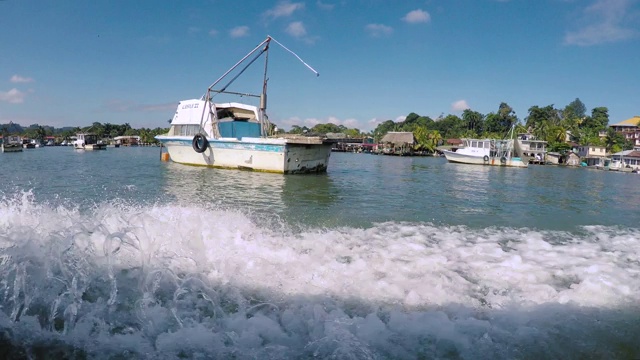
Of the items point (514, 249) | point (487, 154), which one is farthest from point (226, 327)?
point (487, 154)

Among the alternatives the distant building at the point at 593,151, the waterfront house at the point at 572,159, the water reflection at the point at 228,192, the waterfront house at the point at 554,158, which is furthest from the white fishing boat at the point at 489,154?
the water reflection at the point at 228,192

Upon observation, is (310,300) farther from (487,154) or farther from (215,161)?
(487,154)

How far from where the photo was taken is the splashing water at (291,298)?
3.49 m

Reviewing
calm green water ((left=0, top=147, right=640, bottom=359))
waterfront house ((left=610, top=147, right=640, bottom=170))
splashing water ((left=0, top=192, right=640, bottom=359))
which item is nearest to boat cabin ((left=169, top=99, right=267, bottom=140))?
calm green water ((left=0, top=147, right=640, bottom=359))

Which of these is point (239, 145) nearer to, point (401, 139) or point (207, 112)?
point (207, 112)

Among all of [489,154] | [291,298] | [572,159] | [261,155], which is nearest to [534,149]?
[572,159]

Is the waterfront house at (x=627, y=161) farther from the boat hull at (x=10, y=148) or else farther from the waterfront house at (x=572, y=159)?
the boat hull at (x=10, y=148)

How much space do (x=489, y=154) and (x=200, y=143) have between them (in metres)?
38.7

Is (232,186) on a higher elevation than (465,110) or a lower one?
lower

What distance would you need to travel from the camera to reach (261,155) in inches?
893

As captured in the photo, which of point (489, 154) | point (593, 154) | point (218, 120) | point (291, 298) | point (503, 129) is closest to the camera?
point (291, 298)

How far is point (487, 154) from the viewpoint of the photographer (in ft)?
164

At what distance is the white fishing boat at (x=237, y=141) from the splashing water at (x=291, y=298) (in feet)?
51.5

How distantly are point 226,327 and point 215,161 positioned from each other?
21.9 metres
